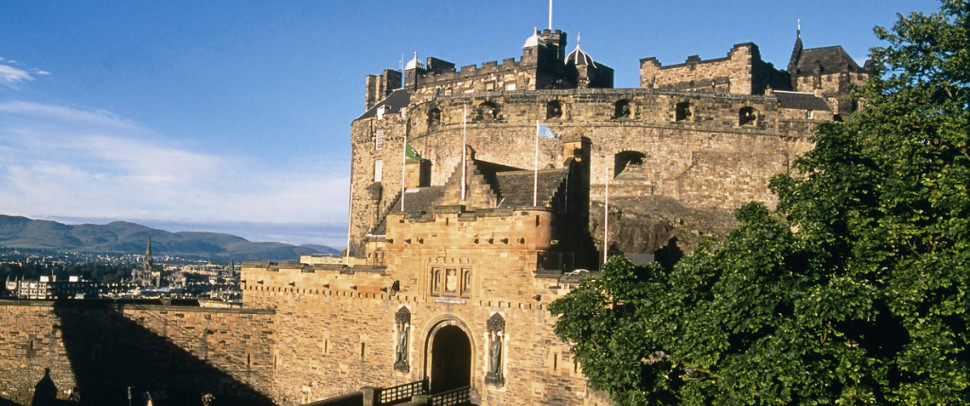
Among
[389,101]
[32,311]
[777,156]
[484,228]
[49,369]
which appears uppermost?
[389,101]

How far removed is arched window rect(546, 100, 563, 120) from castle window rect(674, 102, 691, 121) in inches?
194

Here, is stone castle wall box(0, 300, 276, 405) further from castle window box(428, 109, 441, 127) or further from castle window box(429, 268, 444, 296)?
castle window box(428, 109, 441, 127)

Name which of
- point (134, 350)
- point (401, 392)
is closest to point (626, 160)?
point (401, 392)

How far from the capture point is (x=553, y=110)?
36.3m

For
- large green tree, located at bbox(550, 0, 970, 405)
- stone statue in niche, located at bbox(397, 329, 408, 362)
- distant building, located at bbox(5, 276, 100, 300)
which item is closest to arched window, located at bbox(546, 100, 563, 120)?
stone statue in niche, located at bbox(397, 329, 408, 362)

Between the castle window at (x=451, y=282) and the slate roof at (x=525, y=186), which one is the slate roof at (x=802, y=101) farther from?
the castle window at (x=451, y=282)

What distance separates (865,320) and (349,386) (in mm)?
17745

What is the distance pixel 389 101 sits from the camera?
5512 cm

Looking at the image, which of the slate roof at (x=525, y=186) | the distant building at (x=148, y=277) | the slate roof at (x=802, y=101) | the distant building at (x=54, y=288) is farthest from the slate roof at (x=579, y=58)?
the distant building at (x=148, y=277)

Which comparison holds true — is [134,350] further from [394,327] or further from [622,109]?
[622,109]

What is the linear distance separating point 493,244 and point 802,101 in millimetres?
22666

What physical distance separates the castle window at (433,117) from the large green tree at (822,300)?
2036 centimetres

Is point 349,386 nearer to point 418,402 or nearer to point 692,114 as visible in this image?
point 418,402

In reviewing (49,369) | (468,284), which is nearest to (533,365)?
(468,284)
